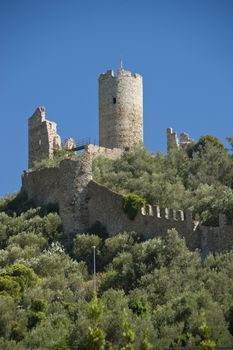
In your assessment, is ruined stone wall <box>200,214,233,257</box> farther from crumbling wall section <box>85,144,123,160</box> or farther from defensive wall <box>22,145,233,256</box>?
crumbling wall section <box>85,144,123,160</box>

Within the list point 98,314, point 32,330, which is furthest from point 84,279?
point 98,314

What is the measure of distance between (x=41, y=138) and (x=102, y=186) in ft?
39.4

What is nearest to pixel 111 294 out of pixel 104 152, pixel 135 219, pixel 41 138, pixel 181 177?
pixel 135 219

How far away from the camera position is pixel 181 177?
50219mm

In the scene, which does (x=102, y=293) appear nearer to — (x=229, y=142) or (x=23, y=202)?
(x=23, y=202)

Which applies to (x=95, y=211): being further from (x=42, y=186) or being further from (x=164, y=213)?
(x=42, y=186)

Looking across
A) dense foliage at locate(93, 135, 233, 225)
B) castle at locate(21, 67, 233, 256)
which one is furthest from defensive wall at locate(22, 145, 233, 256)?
dense foliage at locate(93, 135, 233, 225)

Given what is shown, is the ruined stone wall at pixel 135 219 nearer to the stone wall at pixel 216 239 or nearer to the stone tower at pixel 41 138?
the stone wall at pixel 216 239

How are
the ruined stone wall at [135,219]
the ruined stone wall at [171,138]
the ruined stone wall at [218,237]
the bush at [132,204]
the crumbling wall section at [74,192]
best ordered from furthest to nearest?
1. the ruined stone wall at [171,138]
2. the crumbling wall section at [74,192]
3. the bush at [132,204]
4. the ruined stone wall at [135,219]
5. the ruined stone wall at [218,237]

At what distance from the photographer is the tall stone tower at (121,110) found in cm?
5609

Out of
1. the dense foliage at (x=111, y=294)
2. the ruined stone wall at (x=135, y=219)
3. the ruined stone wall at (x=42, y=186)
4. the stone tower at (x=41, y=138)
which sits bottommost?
the dense foliage at (x=111, y=294)

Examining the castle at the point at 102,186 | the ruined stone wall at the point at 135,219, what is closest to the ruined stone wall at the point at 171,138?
the castle at the point at 102,186

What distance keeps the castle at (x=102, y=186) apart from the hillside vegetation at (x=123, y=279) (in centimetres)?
70

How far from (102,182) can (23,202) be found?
453 centimetres
